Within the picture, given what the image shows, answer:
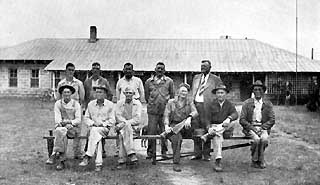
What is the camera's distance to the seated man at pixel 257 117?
700cm

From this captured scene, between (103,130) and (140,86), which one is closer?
(103,130)

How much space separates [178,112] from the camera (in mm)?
7152

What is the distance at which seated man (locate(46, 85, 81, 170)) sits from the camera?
6.63m

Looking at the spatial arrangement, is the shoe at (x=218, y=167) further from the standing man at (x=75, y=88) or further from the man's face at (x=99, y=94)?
the standing man at (x=75, y=88)

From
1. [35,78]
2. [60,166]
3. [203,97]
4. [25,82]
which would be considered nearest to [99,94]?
[60,166]

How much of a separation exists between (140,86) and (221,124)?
6.06ft

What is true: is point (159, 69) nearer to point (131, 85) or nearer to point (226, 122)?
point (131, 85)

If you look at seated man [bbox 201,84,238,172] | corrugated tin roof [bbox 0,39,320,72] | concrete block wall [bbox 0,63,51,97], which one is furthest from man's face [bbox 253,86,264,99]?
concrete block wall [bbox 0,63,51,97]

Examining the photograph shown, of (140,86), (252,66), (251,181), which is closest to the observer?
(251,181)

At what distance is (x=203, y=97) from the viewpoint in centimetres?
741

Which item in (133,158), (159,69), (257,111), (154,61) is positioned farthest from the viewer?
(154,61)

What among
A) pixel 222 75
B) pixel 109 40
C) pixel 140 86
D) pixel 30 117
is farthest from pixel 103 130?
pixel 109 40

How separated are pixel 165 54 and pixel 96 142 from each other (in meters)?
20.8

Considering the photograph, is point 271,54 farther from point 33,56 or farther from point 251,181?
point 251,181
